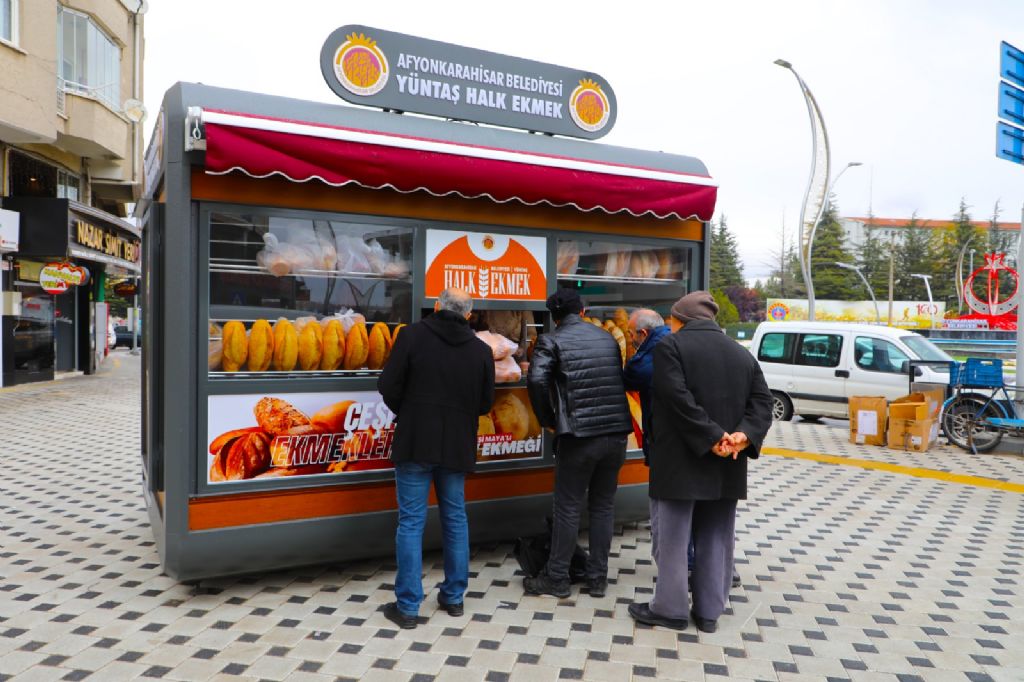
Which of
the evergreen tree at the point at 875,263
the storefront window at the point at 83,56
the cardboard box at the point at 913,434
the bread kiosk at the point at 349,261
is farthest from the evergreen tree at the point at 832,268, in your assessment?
the bread kiosk at the point at 349,261

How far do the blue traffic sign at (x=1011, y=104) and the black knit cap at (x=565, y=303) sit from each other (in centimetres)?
1055

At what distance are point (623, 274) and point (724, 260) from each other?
81.1m

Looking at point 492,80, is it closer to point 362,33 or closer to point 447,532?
point 362,33

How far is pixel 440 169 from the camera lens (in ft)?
16.3

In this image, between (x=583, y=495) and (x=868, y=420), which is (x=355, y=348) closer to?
(x=583, y=495)

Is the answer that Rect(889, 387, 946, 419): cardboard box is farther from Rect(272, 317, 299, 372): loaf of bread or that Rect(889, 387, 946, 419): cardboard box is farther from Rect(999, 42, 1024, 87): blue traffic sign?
Rect(272, 317, 299, 372): loaf of bread

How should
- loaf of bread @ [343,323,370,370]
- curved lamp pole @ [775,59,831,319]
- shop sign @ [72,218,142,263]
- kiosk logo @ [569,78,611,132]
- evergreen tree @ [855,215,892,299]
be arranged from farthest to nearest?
evergreen tree @ [855,215,892,299] < curved lamp pole @ [775,59,831,319] < shop sign @ [72,218,142,263] < kiosk logo @ [569,78,611,132] < loaf of bread @ [343,323,370,370]

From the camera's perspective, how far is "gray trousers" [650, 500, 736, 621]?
439cm

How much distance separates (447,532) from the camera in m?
4.53

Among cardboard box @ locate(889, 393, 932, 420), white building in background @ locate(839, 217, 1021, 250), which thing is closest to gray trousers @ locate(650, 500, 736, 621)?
cardboard box @ locate(889, 393, 932, 420)

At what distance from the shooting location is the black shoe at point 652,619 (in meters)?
4.41

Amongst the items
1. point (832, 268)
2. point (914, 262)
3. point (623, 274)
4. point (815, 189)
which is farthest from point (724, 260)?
point (623, 274)

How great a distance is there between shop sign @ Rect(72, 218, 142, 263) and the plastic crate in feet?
57.9

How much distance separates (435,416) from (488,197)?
175 centimetres
